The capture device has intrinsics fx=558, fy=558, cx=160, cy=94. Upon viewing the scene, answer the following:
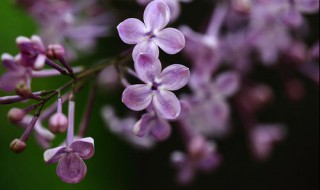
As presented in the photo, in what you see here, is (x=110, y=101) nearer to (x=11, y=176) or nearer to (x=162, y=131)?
(x=11, y=176)

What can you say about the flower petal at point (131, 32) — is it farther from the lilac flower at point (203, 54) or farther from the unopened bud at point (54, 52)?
the lilac flower at point (203, 54)

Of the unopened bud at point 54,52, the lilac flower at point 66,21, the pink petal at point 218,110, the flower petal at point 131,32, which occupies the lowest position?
the pink petal at point 218,110

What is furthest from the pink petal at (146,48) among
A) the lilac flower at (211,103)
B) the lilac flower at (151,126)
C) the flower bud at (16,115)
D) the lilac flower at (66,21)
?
the lilac flower at (66,21)

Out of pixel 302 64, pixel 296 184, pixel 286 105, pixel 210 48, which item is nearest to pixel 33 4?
pixel 210 48

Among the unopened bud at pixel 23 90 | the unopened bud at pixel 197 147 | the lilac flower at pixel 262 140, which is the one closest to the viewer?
the unopened bud at pixel 23 90

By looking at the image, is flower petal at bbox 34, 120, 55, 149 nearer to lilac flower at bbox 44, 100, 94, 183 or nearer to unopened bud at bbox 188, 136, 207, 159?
lilac flower at bbox 44, 100, 94, 183

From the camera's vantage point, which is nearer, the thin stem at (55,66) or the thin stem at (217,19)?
the thin stem at (55,66)
